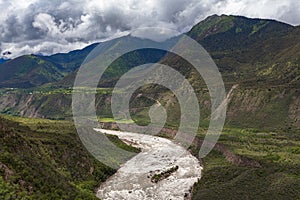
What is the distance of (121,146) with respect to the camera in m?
106

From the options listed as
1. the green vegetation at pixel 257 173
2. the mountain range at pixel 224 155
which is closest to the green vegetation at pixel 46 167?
the mountain range at pixel 224 155

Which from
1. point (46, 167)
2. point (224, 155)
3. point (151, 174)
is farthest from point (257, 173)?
point (46, 167)

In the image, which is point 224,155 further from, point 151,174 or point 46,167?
point 46,167

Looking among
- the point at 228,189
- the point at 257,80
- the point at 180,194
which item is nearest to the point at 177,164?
the point at 180,194

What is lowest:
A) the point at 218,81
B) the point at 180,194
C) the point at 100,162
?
the point at 180,194

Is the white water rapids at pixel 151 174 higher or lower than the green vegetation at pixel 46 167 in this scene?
lower

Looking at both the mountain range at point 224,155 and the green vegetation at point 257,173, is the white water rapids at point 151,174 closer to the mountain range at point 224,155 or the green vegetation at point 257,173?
the mountain range at point 224,155

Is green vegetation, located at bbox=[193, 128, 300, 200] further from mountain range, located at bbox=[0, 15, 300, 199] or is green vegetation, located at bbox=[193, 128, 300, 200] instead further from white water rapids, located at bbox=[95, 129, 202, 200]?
white water rapids, located at bbox=[95, 129, 202, 200]

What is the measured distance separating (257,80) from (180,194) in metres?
113

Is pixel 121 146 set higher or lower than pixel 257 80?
lower

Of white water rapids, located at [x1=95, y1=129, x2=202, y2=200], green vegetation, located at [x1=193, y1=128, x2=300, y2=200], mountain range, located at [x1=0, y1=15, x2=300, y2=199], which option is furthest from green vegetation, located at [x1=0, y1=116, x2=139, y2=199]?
green vegetation, located at [x1=193, y1=128, x2=300, y2=200]

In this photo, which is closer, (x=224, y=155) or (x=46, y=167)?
(x=46, y=167)

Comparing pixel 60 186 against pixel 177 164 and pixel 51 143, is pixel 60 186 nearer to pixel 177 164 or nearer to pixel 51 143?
pixel 51 143

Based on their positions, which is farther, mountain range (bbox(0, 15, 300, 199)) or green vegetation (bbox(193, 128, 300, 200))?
green vegetation (bbox(193, 128, 300, 200))
